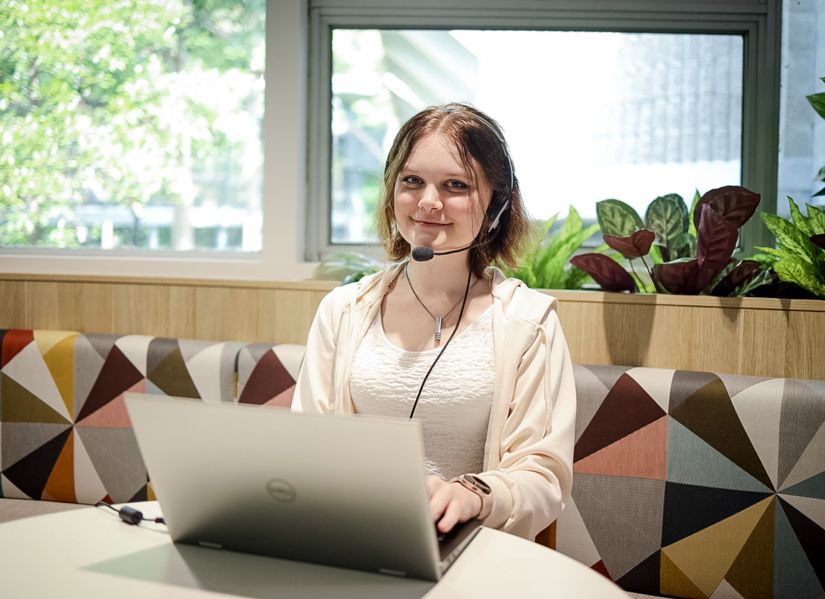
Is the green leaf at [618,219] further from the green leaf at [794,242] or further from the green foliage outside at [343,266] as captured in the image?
the green foliage outside at [343,266]

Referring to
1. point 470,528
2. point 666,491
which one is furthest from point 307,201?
point 470,528

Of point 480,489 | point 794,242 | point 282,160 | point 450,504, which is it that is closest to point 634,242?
point 794,242

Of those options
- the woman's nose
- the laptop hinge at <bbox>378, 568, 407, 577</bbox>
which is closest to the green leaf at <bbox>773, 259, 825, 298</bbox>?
the woman's nose

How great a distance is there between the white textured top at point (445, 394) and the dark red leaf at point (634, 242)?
22.8 inches

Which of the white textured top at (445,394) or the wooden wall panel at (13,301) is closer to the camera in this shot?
the white textured top at (445,394)

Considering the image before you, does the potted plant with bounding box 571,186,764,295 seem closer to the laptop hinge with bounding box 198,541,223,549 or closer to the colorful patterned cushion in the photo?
the colorful patterned cushion

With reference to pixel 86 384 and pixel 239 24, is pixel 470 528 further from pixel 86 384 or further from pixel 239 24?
pixel 239 24

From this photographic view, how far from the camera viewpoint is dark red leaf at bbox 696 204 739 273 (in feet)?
5.83

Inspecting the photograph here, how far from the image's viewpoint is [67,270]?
2699 mm

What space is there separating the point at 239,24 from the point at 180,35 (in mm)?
219

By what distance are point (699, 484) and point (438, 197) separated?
873 millimetres

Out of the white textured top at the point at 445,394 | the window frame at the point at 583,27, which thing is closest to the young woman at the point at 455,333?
the white textured top at the point at 445,394

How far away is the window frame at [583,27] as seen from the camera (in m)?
2.44

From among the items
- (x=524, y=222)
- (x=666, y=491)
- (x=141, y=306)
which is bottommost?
(x=666, y=491)
